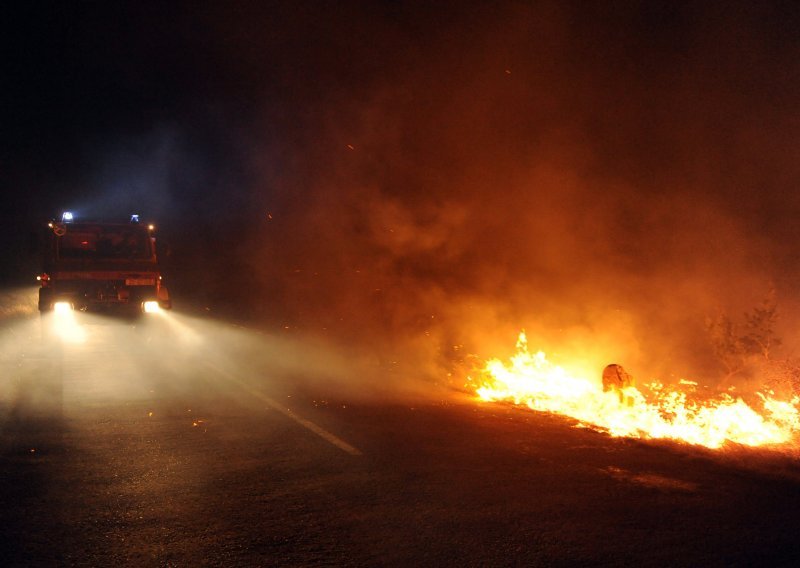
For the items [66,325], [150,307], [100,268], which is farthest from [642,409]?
[66,325]

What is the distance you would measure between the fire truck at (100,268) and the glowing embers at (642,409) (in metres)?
9.87

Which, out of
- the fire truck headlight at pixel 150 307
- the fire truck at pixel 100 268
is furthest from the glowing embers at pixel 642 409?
the fire truck at pixel 100 268

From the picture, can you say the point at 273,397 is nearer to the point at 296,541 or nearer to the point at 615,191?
the point at 296,541

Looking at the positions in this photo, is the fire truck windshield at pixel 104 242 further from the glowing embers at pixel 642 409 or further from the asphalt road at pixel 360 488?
the glowing embers at pixel 642 409

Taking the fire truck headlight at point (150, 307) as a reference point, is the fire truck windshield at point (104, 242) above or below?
above

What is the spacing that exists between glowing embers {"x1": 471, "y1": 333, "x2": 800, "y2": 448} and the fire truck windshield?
10.3m

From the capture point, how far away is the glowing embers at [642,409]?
7211 millimetres

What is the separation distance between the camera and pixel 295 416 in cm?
844

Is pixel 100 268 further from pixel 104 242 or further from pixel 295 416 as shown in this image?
pixel 295 416

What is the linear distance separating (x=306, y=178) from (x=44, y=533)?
836 inches

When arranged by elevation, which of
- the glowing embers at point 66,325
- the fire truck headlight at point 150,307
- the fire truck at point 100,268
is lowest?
the glowing embers at point 66,325

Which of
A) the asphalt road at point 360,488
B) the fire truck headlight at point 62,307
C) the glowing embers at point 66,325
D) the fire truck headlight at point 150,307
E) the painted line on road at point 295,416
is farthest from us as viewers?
the fire truck headlight at point 150,307

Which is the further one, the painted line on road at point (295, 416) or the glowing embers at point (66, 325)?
the glowing embers at point (66, 325)

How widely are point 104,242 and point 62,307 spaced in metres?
1.81
